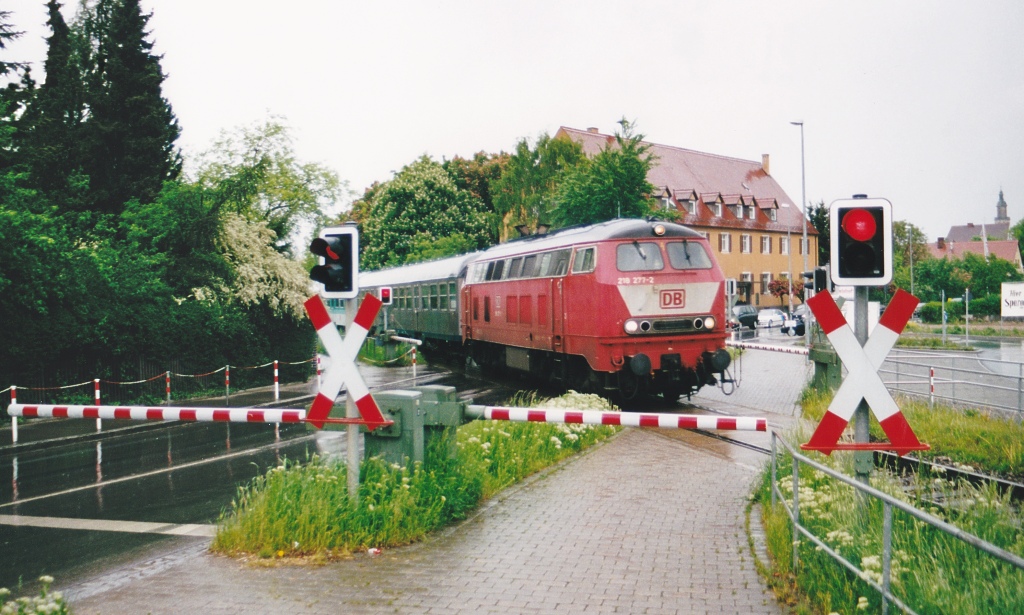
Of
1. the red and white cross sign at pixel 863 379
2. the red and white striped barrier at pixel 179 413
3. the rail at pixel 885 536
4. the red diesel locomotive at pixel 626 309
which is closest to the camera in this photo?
the rail at pixel 885 536

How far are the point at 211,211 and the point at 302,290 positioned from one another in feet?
12.4

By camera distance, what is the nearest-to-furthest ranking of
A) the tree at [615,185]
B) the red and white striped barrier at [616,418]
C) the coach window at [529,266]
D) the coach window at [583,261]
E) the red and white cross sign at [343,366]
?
the red and white cross sign at [343,366]
the red and white striped barrier at [616,418]
the coach window at [583,261]
the coach window at [529,266]
the tree at [615,185]

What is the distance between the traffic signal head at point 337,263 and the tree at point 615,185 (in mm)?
25209

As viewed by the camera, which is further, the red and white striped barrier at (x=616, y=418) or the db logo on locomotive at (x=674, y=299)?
the db logo on locomotive at (x=674, y=299)

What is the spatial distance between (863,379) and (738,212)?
67381 millimetres

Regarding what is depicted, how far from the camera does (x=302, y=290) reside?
2655cm

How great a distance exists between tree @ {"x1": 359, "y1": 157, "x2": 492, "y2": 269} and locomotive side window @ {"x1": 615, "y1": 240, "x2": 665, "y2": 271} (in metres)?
40.9

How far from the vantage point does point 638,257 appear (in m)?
16.0

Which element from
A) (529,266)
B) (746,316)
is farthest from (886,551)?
(746,316)

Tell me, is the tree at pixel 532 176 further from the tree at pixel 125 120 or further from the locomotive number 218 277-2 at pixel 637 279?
the locomotive number 218 277-2 at pixel 637 279

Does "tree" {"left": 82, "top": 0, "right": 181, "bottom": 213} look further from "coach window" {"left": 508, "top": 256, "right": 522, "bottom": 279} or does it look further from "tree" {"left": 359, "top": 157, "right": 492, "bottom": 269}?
"tree" {"left": 359, "top": 157, "right": 492, "bottom": 269}

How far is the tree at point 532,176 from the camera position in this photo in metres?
49.8

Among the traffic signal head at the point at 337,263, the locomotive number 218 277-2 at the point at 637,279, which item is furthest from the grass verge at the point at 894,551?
the locomotive number 218 277-2 at the point at 637,279

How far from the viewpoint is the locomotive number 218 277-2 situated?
1561 centimetres
